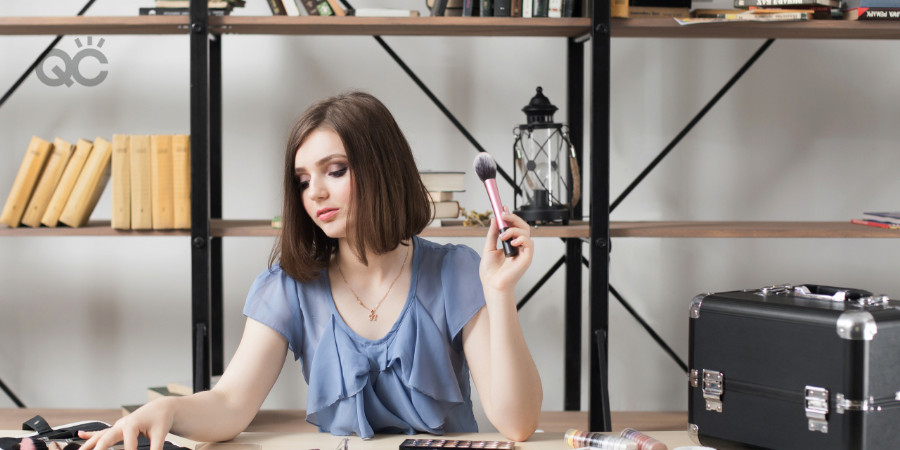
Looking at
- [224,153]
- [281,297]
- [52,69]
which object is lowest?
[281,297]

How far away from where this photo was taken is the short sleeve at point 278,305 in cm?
130

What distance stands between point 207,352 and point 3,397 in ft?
2.89

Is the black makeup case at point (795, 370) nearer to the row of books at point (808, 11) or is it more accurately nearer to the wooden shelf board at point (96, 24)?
the row of books at point (808, 11)

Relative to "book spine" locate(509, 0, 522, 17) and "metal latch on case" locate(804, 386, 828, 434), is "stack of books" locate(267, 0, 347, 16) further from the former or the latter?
"metal latch on case" locate(804, 386, 828, 434)

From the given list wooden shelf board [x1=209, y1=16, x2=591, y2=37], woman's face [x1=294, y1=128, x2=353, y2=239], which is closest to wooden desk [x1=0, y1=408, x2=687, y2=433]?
woman's face [x1=294, y1=128, x2=353, y2=239]

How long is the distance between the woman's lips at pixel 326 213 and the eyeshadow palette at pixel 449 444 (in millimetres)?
344

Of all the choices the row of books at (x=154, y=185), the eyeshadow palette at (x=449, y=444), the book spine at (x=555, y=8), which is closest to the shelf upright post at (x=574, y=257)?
the book spine at (x=555, y=8)

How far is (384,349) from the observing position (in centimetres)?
130

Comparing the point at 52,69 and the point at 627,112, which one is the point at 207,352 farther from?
the point at 627,112

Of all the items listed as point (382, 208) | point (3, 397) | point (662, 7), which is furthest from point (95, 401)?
point (662, 7)

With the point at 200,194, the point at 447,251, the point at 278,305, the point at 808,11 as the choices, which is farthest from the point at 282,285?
the point at 808,11

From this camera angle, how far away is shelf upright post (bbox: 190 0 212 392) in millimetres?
1786

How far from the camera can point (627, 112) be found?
2.26 metres

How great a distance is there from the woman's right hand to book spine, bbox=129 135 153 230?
868 mm
